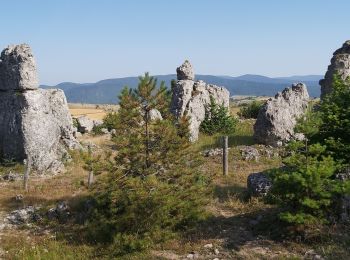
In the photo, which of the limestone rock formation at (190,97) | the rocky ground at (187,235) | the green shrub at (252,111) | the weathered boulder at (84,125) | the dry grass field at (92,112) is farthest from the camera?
the dry grass field at (92,112)

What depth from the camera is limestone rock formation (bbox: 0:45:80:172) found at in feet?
77.5

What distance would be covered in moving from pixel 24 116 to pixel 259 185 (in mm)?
13681

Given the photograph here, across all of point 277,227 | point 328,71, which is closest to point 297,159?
point 277,227

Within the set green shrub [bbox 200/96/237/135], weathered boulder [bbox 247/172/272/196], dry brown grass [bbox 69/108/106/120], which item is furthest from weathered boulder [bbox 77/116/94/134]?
weathered boulder [bbox 247/172/272/196]

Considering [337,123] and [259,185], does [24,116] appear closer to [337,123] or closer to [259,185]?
[259,185]

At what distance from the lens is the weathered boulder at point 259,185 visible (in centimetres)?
1636

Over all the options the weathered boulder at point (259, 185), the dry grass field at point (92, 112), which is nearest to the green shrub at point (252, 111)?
the dry grass field at point (92, 112)

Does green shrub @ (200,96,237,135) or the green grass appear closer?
the green grass

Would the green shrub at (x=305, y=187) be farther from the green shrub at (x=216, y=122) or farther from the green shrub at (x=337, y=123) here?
the green shrub at (x=216, y=122)

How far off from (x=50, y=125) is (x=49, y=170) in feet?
8.83

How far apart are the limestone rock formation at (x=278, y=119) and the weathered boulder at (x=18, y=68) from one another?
566 inches

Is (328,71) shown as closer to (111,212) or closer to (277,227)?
(277,227)

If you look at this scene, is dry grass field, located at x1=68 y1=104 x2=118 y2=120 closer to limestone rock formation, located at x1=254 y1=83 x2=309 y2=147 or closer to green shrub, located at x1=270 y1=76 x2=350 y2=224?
limestone rock formation, located at x1=254 y1=83 x2=309 y2=147

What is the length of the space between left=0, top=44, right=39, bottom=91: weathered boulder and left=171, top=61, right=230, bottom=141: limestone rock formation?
469 inches
